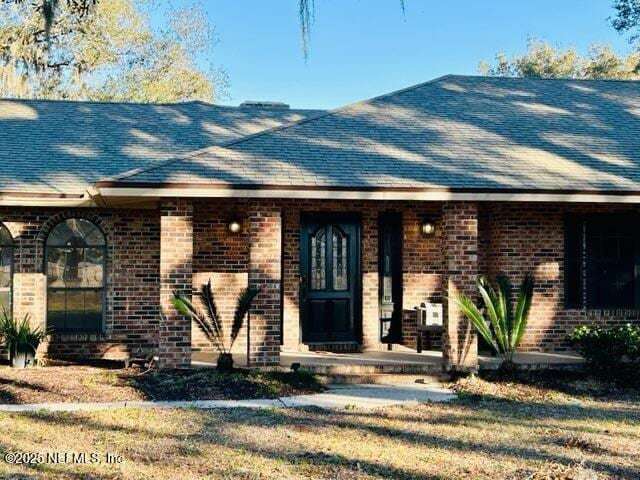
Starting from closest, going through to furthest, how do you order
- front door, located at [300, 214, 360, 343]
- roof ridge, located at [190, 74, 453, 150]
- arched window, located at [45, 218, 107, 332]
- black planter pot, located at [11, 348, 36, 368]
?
black planter pot, located at [11, 348, 36, 368] < roof ridge, located at [190, 74, 453, 150] < arched window, located at [45, 218, 107, 332] < front door, located at [300, 214, 360, 343]

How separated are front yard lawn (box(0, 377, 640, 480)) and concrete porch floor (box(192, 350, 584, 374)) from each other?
1566mm

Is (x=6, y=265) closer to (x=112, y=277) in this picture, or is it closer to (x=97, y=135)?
(x=112, y=277)

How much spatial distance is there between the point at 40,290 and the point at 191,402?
4244 mm

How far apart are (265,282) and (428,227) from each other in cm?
333

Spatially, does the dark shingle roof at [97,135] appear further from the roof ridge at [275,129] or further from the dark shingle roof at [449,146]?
the dark shingle roof at [449,146]

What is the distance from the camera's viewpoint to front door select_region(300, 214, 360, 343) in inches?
460

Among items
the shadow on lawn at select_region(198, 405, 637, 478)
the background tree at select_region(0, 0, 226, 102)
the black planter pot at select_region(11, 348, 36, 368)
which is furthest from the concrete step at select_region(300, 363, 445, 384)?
the background tree at select_region(0, 0, 226, 102)

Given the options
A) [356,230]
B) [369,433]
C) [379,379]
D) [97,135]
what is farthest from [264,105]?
[369,433]

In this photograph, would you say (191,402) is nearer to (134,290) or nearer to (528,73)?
(134,290)

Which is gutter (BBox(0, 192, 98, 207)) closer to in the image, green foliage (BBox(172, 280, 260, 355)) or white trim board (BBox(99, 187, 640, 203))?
white trim board (BBox(99, 187, 640, 203))

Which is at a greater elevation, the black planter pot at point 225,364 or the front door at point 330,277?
the front door at point 330,277

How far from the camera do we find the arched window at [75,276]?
36.4 feet

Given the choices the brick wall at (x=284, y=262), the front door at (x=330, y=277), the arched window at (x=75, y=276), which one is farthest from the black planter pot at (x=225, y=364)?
the arched window at (x=75, y=276)

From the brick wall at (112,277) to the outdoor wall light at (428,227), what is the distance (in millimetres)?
4162
